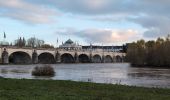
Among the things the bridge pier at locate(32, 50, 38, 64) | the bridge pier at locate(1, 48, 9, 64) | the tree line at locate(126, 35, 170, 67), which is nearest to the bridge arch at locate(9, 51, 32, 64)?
the bridge pier at locate(32, 50, 38, 64)

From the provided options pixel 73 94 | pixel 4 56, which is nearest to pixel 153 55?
pixel 4 56

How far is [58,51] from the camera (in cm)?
18438

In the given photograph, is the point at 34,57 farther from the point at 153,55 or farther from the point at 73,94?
the point at 73,94

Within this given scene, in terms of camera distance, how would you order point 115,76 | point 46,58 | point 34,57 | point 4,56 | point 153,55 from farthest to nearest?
point 46,58 → point 34,57 → point 4,56 → point 153,55 → point 115,76

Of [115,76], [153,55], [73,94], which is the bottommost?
[115,76]

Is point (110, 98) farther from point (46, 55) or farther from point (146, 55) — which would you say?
point (46, 55)

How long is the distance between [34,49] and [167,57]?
6404cm

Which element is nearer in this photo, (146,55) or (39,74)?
(39,74)

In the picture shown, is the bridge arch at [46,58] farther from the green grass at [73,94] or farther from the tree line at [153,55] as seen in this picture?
the green grass at [73,94]

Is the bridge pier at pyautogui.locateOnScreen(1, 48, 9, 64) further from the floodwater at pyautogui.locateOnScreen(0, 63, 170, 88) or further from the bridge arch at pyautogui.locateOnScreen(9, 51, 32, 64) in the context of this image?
the floodwater at pyautogui.locateOnScreen(0, 63, 170, 88)

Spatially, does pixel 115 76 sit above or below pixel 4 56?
below

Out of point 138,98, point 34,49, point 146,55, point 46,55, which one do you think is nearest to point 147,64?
point 146,55

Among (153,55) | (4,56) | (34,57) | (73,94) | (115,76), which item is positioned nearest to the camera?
(73,94)

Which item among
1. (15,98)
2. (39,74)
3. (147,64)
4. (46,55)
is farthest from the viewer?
(46,55)
